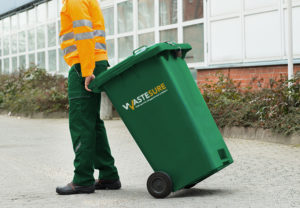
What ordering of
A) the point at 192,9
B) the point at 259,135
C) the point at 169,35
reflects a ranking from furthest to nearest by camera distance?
the point at 169,35 → the point at 192,9 → the point at 259,135

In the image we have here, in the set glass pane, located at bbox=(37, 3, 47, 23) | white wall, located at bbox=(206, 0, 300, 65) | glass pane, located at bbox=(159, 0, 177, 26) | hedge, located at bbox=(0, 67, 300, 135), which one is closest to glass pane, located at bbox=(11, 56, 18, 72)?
glass pane, located at bbox=(37, 3, 47, 23)

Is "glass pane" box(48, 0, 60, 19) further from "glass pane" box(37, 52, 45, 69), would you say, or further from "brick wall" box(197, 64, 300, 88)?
"brick wall" box(197, 64, 300, 88)

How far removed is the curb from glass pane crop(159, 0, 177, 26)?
5.46 metres

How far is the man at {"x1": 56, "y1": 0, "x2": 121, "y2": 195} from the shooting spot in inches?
163

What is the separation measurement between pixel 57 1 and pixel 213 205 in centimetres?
1642

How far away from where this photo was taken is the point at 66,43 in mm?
4348

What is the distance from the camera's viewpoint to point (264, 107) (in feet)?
24.7

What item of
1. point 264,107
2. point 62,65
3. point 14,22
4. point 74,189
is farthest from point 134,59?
point 14,22

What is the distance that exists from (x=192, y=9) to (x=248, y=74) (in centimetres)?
287

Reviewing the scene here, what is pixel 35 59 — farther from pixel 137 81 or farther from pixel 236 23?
pixel 137 81

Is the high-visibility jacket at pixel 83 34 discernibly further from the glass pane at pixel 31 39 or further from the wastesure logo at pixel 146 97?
the glass pane at pixel 31 39

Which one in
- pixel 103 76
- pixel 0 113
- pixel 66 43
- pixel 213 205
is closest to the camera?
pixel 213 205

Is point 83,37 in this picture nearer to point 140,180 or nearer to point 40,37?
point 140,180

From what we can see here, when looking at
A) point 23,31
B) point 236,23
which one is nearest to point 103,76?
point 236,23
